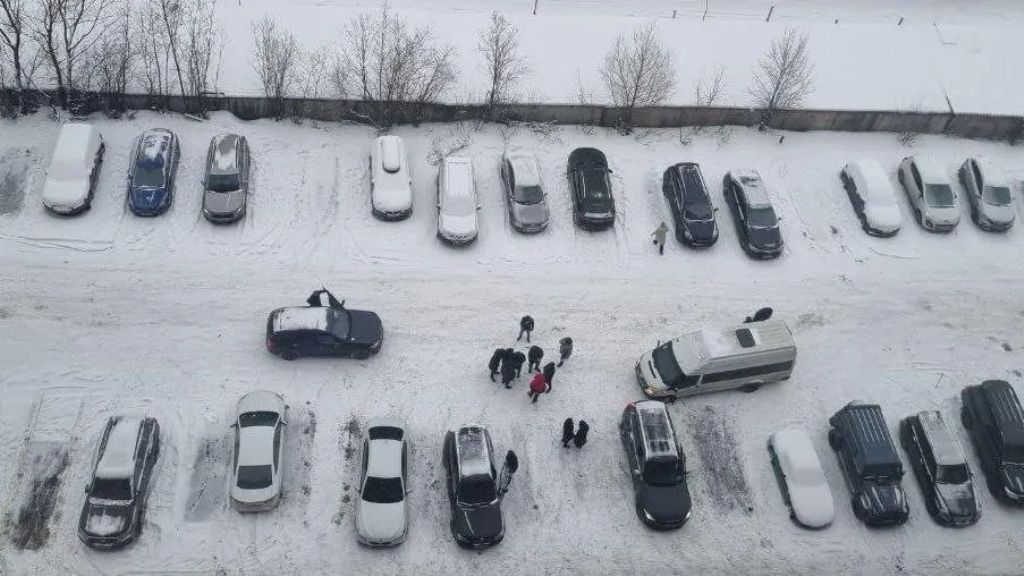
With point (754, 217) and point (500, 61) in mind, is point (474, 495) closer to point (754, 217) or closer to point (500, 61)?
point (754, 217)

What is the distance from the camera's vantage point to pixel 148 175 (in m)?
26.5

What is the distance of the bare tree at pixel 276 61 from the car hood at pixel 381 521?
15018 millimetres

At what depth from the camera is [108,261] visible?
25.5 meters

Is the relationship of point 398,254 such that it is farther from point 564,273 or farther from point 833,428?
point 833,428

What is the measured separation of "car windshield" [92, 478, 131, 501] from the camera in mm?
20250

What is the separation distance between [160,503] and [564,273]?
13.0 meters

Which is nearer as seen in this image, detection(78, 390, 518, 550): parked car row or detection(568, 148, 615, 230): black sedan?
detection(78, 390, 518, 550): parked car row

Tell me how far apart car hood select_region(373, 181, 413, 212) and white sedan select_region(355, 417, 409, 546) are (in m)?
8.26

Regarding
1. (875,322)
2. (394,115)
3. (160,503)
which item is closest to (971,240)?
(875,322)

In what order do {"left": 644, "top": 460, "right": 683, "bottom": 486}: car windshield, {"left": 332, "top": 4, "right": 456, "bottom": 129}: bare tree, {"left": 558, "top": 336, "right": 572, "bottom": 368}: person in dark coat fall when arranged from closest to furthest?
{"left": 644, "top": 460, "right": 683, "bottom": 486}: car windshield → {"left": 558, "top": 336, "right": 572, "bottom": 368}: person in dark coat → {"left": 332, "top": 4, "right": 456, "bottom": 129}: bare tree

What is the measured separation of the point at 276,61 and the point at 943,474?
928 inches

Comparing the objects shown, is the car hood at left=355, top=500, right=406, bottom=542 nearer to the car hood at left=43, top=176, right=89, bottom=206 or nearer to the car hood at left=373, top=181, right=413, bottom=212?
the car hood at left=373, top=181, right=413, bottom=212

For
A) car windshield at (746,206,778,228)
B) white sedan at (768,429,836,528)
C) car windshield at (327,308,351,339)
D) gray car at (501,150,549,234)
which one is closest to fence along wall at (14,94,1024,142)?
gray car at (501,150,549,234)

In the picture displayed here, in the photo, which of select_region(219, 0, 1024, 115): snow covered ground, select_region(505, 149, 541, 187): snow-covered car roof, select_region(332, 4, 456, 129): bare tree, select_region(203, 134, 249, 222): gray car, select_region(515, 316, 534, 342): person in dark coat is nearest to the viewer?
select_region(515, 316, 534, 342): person in dark coat
